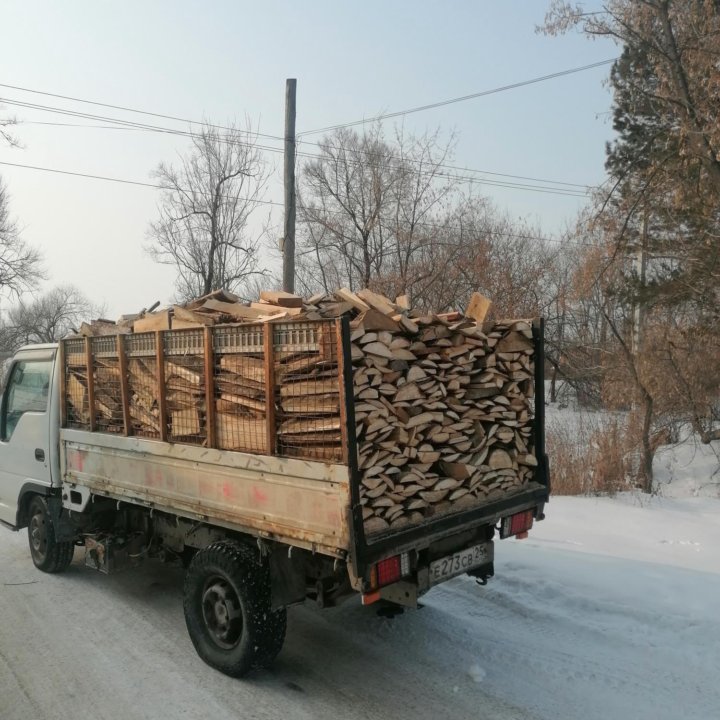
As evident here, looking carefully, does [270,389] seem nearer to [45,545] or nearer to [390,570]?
[390,570]

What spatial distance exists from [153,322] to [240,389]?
1287 mm

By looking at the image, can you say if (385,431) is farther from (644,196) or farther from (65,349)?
(644,196)

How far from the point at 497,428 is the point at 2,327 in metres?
58.7

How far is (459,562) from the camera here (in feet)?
13.0

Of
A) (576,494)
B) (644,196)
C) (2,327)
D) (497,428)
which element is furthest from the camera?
(2,327)

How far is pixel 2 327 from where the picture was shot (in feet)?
175

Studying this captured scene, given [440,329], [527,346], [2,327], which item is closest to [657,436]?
[527,346]

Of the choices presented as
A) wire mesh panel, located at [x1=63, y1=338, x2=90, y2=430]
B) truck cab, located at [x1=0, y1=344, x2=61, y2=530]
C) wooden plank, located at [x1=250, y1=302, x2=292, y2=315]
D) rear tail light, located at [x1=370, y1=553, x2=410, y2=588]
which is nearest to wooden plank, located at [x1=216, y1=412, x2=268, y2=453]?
wooden plank, located at [x1=250, y1=302, x2=292, y2=315]

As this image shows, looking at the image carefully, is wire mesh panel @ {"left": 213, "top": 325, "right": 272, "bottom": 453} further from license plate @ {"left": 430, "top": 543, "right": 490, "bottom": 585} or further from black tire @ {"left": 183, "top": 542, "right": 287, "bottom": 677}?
license plate @ {"left": 430, "top": 543, "right": 490, "bottom": 585}

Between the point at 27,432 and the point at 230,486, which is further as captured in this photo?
the point at 27,432

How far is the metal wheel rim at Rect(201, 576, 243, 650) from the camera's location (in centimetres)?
397

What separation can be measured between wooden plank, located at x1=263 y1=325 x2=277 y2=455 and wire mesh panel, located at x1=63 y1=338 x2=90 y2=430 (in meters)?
2.46

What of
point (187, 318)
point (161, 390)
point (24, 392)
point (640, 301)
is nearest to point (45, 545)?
point (24, 392)

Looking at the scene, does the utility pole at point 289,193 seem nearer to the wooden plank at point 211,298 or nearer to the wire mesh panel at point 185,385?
the wooden plank at point 211,298
